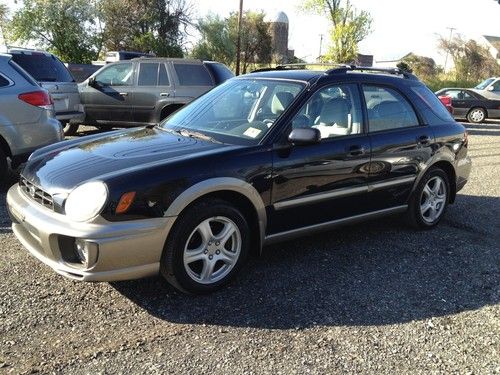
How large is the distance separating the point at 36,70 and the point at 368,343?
7.70 meters

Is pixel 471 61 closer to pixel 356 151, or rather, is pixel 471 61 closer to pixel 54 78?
pixel 54 78

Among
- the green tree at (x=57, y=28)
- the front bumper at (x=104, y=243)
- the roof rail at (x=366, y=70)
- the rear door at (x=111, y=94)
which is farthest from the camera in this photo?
the green tree at (x=57, y=28)

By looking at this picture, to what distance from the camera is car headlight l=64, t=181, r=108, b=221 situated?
3123 mm

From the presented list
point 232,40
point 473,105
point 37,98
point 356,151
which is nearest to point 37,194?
point 356,151

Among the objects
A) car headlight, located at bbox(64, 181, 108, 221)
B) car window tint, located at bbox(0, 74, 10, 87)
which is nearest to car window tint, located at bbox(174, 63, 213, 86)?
car window tint, located at bbox(0, 74, 10, 87)

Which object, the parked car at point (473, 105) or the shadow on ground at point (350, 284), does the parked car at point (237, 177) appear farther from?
the parked car at point (473, 105)

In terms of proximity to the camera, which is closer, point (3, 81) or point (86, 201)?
point (86, 201)

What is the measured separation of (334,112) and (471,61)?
45.9 metres

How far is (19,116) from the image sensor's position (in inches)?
237

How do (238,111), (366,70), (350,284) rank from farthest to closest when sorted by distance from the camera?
(366,70), (238,111), (350,284)

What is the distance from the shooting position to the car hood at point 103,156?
3371mm

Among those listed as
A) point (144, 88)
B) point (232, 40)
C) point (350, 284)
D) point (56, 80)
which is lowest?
point (350, 284)

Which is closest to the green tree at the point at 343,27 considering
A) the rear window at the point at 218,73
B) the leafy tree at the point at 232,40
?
the leafy tree at the point at 232,40

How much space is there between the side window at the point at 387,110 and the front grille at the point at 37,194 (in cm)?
281
